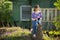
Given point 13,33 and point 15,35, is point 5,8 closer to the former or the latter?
point 13,33

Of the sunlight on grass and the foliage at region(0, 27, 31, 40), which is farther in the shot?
the sunlight on grass

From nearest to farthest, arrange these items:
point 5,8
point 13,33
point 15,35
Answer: point 15,35
point 13,33
point 5,8

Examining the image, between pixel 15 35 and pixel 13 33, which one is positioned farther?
pixel 13 33

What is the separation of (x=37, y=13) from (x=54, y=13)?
4.05 metres

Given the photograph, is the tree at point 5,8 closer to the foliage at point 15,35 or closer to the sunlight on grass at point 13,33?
the sunlight on grass at point 13,33

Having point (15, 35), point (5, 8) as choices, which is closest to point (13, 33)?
point (15, 35)

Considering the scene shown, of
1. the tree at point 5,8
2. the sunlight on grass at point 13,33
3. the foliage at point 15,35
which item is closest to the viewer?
the foliage at point 15,35

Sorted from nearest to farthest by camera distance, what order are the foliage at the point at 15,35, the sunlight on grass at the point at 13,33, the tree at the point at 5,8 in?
1. the foliage at the point at 15,35
2. the sunlight on grass at the point at 13,33
3. the tree at the point at 5,8

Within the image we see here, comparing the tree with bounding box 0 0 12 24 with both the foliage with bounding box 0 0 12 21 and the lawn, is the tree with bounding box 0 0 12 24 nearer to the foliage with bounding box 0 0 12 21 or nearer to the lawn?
the foliage with bounding box 0 0 12 21

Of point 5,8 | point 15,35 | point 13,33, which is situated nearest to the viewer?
point 15,35

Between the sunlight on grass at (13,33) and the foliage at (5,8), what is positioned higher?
the foliage at (5,8)

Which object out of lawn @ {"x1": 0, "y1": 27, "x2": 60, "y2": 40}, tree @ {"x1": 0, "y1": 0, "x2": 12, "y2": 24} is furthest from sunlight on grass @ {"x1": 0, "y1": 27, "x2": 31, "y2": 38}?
tree @ {"x1": 0, "y1": 0, "x2": 12, "y2": 24}

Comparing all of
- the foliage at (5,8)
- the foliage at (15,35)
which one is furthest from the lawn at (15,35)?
the foliage at (5,8)

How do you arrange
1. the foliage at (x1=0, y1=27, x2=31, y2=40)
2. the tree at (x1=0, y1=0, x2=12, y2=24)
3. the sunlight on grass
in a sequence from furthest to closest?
the tree at (x1=0, y1=0, x2=12, y2=24), the sunlight on grass, the foliage at (x1=0, y1=27, x2=31, y2=40)
